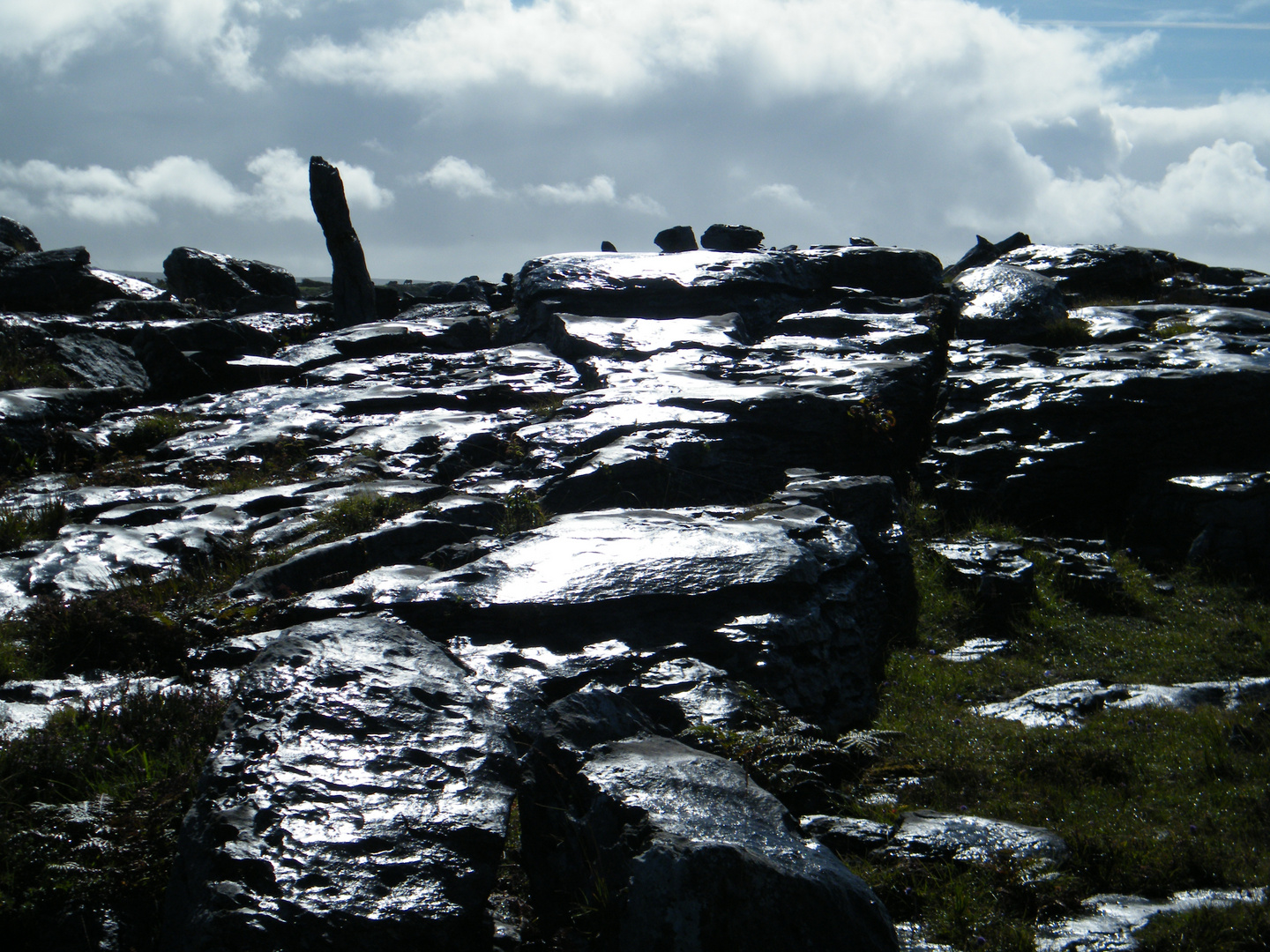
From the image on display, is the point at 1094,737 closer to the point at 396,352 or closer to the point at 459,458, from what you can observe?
the point at 459,458

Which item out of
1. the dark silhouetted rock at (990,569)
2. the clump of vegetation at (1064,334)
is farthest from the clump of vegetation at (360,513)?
the clump of vegetation at (1064,334)

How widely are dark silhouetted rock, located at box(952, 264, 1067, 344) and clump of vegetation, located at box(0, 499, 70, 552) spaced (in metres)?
14.7

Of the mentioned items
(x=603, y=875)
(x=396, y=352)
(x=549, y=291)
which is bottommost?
(x=603, y=875)

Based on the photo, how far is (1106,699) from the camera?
313 inches

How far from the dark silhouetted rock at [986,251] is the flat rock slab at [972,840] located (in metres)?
21.7

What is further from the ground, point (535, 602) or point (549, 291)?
point (549, 291)

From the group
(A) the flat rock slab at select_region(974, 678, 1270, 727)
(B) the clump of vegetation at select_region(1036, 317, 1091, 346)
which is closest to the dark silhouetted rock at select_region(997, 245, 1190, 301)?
(B) the clump of vegetation at select_region(1036, 317, 1091, 346)

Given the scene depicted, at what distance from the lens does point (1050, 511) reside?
1217 centimetres

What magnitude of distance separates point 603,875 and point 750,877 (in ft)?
2.50

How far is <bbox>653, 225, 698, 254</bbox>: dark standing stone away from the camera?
2819 cm

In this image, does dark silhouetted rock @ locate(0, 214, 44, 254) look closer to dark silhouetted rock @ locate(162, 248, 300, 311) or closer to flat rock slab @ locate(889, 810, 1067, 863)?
dark silhouetted rock @ locate(162, 248, 300, 311)

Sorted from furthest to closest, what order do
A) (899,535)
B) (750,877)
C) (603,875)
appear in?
(899,535), (603,875), (750,877)

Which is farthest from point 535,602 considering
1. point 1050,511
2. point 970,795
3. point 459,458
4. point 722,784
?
point 1050,511

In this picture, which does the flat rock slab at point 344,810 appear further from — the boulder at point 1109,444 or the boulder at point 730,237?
the boulder at point 730,237
